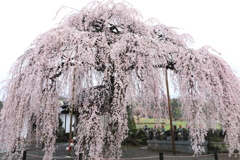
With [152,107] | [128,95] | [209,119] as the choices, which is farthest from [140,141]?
[128,95]

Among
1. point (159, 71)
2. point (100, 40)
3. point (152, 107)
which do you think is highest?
point (100, 40)

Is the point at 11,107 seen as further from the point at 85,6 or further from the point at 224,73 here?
the point at 224,73

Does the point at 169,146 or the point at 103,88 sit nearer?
the point at 103,88

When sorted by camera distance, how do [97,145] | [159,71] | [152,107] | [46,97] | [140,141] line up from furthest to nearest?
[140,141] → [152,107] → [159,71] → [46,97] → [97,145]

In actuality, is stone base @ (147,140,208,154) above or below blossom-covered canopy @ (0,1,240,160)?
below

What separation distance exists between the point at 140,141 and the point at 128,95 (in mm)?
10099

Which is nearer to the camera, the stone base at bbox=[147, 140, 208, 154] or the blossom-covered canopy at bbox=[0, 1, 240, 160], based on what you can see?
the blossom-covered canopy at bbox=[0, 1, 240, 160]

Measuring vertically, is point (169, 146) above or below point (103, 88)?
below

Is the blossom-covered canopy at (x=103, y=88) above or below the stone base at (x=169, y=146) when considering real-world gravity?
above

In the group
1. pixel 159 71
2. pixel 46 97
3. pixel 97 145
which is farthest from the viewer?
pixel 159 71

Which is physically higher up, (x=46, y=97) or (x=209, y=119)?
(x=46, y=97)

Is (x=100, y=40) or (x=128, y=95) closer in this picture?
(x=128, y=95)

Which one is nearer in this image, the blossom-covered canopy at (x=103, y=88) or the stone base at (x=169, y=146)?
the blossom-covered canopy at (x=103, y=88)

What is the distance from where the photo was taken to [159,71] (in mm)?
5387
